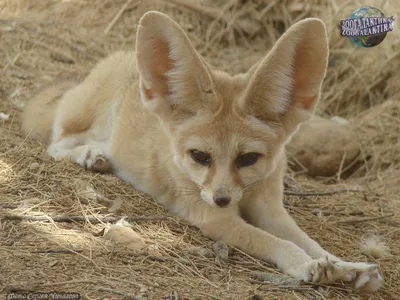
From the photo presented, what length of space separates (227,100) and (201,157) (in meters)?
0.34

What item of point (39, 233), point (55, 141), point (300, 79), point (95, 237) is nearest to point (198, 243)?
point (95, 237)

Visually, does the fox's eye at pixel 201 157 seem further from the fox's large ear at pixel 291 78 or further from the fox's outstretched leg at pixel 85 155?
the fox's outstretched leg at pixel 85 155

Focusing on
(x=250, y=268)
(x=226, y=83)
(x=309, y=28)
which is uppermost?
(x=309, y=28)

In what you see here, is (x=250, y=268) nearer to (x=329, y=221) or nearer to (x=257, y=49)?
(x=329, y=221)

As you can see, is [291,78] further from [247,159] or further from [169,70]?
[169,70]

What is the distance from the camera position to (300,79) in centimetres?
311

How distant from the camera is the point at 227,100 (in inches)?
122

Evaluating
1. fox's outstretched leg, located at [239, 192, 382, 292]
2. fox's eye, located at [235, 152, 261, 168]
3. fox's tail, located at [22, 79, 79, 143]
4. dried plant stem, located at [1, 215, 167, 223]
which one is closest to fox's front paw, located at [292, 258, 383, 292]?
fox's outstretched leg, located at [239, 192, 382, 292]

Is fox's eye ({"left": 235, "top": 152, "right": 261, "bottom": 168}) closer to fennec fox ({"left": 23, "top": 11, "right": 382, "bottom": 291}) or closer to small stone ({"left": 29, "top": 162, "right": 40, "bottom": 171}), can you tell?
fennec fox ({"left": 23, "top": 11, "right": 382, "bottom": 291})

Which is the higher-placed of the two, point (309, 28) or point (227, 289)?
point (309, 28)

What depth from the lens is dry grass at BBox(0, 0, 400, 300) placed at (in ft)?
8.35

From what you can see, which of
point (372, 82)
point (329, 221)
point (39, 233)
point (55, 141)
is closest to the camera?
point (39, 233)

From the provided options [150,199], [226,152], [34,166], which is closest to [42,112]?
[34,166]

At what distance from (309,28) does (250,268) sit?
1.26 metres
